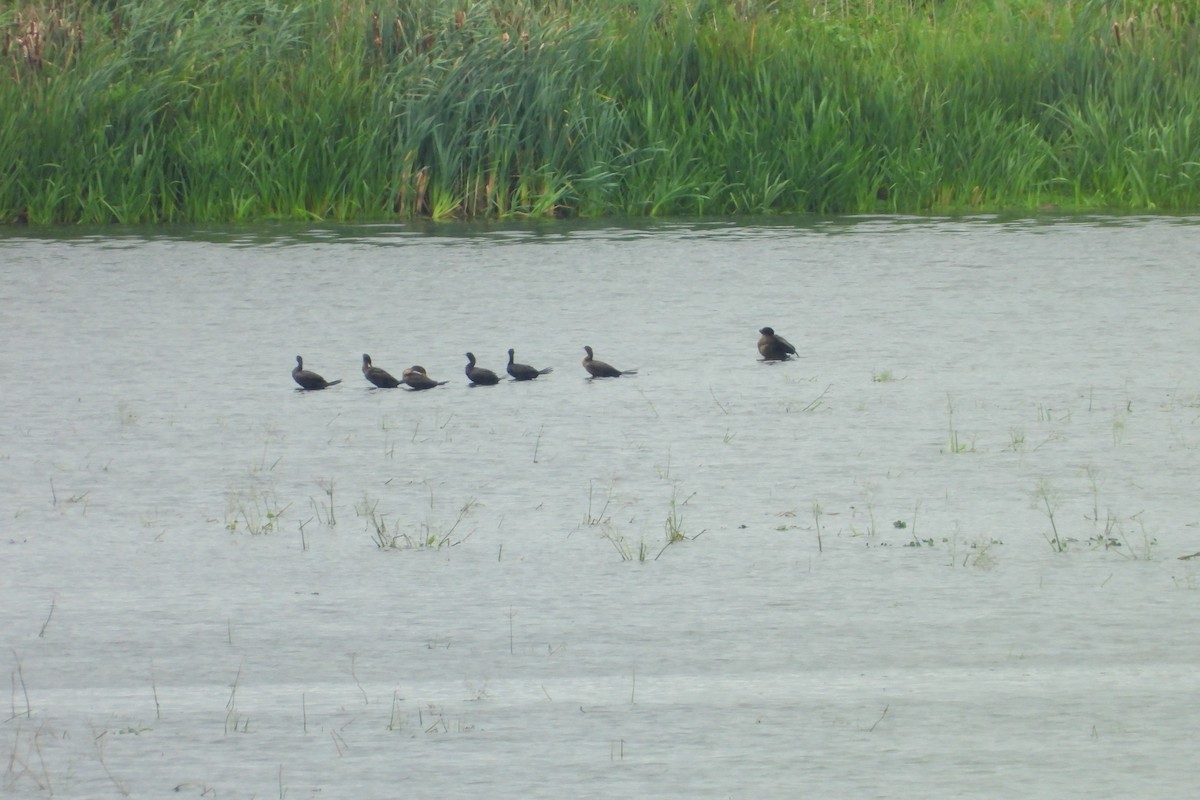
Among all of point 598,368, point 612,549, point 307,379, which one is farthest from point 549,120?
point 612,549

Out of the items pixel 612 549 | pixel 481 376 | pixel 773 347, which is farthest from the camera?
pixel 773 347

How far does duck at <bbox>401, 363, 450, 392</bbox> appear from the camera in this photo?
10.3m

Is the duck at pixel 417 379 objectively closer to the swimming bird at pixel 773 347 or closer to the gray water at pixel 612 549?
the gray water at pixel 612 549

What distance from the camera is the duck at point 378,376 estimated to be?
10.3 m

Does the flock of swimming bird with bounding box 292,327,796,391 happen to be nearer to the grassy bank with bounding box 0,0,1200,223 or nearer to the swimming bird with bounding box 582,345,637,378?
the swimming bird with bounding box 582,345,637,378

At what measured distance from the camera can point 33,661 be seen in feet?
18.3

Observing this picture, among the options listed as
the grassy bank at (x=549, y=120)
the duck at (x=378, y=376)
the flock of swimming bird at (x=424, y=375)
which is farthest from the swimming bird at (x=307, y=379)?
the grassy bank at (x=549, y=120)

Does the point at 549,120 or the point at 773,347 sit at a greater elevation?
the point at 773,347

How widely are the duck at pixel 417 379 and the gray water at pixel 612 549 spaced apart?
16 centimetres

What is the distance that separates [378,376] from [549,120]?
7.70 m

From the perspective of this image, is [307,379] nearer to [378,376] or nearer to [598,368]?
[378,376]

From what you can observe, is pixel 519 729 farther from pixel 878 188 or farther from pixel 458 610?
pixel 878 188

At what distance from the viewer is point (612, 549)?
6.78 meters

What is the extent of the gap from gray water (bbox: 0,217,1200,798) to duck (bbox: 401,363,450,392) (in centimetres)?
16
